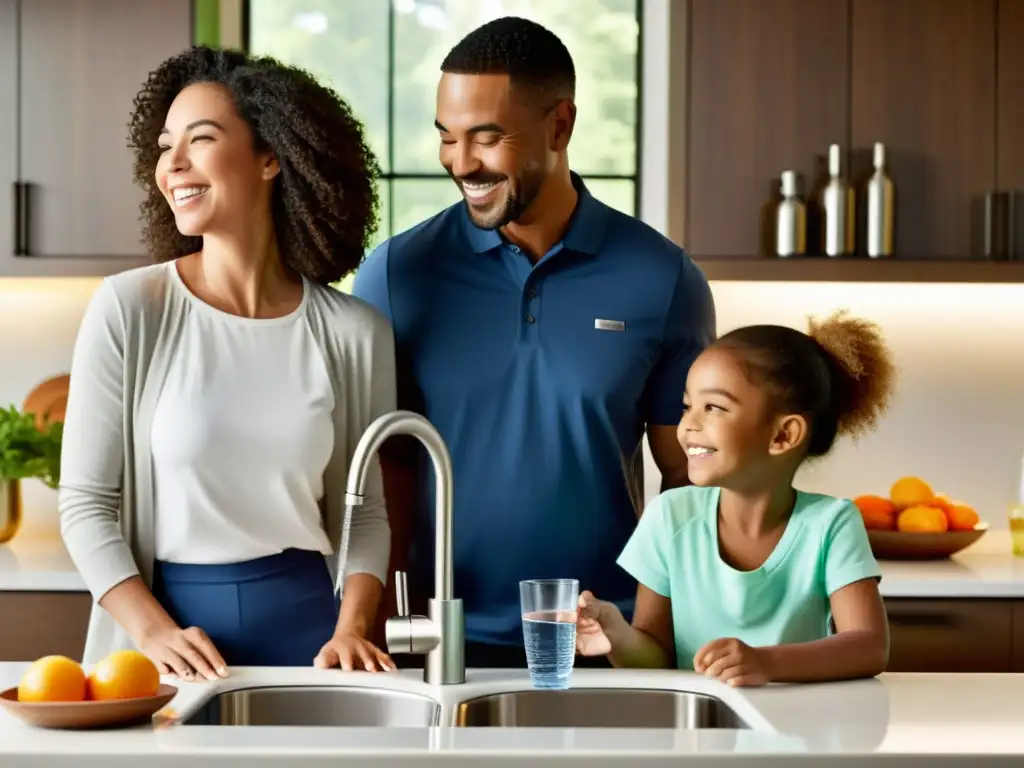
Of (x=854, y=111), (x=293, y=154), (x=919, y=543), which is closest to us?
(x=293, y=154)

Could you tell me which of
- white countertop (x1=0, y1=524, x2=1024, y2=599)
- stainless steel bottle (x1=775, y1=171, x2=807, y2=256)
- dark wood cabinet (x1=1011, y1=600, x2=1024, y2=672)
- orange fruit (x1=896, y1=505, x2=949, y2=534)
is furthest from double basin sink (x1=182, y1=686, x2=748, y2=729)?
stainless steel bottle (x1=775, y1=171, x2=807, y2=256)

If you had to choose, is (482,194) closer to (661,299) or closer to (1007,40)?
(661,299)

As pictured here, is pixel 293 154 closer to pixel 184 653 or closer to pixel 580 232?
pixel 580 232

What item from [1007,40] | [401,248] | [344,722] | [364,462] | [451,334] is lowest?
[344,722]

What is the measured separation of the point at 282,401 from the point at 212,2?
6.35ft

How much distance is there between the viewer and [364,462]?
58.2 inches

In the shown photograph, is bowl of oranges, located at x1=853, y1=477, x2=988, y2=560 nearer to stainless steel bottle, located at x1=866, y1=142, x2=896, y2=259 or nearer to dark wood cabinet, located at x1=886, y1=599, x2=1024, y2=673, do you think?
dark wood cabinet, located at x1=886, y1=599, x2=1024, y2=673

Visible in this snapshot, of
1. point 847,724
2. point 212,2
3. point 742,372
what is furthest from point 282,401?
point 212,2

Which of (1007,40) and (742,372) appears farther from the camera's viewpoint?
(1007,40)

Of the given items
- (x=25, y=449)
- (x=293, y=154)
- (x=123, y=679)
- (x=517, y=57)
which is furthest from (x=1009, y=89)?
(x=123, y=679)

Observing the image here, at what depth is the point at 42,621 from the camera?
2.73 metres

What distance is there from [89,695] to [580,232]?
994 millimetres

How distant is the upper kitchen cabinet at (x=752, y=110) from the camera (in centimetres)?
302

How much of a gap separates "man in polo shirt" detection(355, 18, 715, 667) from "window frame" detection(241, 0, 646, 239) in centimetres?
149
